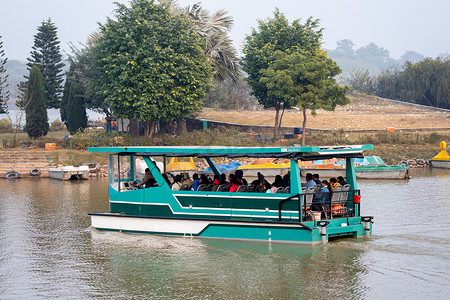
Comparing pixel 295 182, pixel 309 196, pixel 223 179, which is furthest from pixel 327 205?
pixel 223 179

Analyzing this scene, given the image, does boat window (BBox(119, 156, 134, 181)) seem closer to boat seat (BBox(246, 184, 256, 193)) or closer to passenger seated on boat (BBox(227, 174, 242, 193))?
passenger seated on boat (BBox(227, 174, 242, 193))

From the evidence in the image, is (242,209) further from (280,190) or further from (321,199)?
(321,199)

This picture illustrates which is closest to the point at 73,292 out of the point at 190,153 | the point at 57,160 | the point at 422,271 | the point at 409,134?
the point at 190,153

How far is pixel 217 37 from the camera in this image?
51.5m

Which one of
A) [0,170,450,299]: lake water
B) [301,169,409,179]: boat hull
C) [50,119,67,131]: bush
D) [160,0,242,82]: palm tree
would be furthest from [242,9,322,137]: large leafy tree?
[0,170,450,299]: lake water

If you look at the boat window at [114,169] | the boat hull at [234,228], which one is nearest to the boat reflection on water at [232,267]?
the boat hull at [234,228]

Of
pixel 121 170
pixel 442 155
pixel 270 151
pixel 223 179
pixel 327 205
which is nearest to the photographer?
pixel 270 151

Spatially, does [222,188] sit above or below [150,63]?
below

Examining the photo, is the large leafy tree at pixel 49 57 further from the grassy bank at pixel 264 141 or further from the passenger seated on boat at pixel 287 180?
the passenger seated on boat at pixel 287 180

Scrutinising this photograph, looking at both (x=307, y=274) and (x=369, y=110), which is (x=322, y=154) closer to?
(x=307, y=274)

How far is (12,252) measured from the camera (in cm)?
1638

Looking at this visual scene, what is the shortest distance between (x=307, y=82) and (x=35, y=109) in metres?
22.8

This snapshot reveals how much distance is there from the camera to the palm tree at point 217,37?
50.5m

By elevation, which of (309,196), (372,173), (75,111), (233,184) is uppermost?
(75,111)
